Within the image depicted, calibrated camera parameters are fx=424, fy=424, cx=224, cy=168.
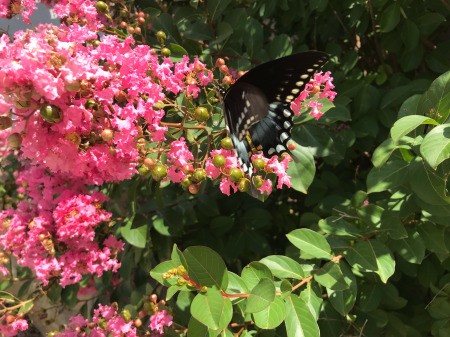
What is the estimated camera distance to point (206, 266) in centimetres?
91

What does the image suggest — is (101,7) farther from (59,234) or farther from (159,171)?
(59,234)

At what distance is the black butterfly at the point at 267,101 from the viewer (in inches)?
45.1

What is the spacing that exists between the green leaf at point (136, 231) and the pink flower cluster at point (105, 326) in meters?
0.23

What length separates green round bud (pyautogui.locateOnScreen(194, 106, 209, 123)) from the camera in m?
1.11

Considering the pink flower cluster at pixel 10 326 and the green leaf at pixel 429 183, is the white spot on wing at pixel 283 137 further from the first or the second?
the pink flower cluster at pixel 10 326

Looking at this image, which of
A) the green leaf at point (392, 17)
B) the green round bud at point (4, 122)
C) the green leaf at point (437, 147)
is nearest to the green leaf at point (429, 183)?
the green leaf at point (437, 147)

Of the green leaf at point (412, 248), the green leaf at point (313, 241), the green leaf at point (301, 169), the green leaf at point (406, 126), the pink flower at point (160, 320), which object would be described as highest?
the green leaf at point (406, 126)

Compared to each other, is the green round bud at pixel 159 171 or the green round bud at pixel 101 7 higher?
the green round bud at pixel 101 7

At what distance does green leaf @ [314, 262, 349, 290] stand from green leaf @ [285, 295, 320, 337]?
0.11 meters

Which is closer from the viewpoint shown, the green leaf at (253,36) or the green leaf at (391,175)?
the green leaf at (391,175)

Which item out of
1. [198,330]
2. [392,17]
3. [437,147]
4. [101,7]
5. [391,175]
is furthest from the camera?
[392,17]

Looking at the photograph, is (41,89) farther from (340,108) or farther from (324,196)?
(324,196)

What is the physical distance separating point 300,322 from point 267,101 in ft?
2.08

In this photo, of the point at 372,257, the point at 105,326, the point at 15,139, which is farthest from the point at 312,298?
the point at 15,139
